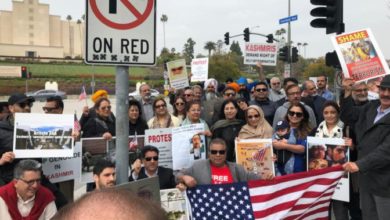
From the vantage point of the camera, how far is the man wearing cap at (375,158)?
4.79m

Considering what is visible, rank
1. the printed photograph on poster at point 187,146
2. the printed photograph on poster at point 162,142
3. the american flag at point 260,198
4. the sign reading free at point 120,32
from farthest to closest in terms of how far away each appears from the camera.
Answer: the printed photograph on poster at point 162,142, the printed photograph on poster at point 187,146, the american flag at point 260,198, the sign reading free at point 120,32

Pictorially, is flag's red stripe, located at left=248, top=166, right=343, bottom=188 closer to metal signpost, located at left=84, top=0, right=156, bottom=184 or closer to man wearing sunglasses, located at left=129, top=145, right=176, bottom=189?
man wearing sunglasses, located at left=129, top=145, right=176, bottom=189

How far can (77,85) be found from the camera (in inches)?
2552

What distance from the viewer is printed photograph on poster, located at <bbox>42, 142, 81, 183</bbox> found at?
5711mm

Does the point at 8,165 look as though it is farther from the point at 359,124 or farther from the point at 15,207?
the point at 359,124

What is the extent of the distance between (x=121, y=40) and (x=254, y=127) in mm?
3531

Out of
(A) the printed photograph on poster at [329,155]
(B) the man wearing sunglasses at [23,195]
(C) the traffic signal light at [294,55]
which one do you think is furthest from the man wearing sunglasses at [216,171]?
(C) the traffic signal light at [294,55]

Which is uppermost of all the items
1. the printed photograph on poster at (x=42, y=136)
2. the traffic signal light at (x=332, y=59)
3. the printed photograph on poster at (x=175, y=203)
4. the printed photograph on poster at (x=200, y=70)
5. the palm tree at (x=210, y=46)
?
the palm tree at (x=210, y=46)

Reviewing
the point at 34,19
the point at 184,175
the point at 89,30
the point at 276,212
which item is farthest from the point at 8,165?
the point at 34,19

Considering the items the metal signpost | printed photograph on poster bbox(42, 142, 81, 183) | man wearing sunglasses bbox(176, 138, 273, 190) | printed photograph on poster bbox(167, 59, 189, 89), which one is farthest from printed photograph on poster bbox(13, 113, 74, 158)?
printed photograph on poster bbox(167, 59, 189, 89)

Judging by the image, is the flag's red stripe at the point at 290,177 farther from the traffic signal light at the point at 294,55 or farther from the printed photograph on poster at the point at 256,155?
the traffic signal light at the point at 294,55

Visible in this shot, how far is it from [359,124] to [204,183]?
1941mm

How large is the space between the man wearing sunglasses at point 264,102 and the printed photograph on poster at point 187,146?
211 cm

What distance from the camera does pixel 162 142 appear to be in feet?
20.5
